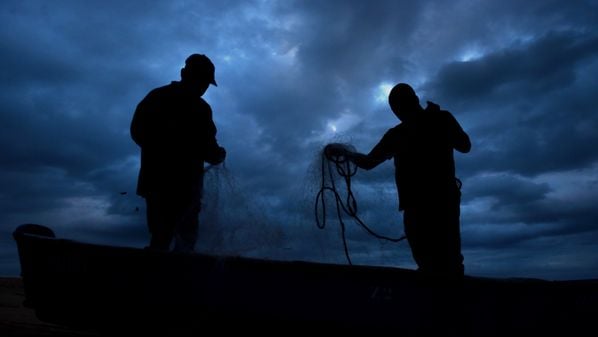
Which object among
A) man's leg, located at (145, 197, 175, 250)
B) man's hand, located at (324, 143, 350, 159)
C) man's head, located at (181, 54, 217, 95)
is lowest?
man's leg, located at (145, 197, 175, 250)

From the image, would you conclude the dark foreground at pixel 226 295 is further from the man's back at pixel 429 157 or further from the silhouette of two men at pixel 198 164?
the man's back at pixel 429 157

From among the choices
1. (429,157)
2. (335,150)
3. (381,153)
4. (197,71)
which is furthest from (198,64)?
(429,157)

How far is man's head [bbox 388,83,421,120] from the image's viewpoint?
17.2 ft

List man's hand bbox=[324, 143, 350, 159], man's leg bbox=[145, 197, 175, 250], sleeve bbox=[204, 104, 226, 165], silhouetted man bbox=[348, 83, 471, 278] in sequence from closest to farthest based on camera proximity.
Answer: silhouetted man bbox=[348, 83, 471, 278] → man's leg bbox=[145, 197, 175, 250] → sleeve bbox=[204, 104, 226, 165] → man's hand bbox=[324, 143, 350, 159]

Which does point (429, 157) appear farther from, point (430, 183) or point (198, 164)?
point (198, 164)

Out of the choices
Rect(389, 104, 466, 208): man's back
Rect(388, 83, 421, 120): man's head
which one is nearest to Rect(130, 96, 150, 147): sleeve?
Rect(388, 83, 421, 120): man's head

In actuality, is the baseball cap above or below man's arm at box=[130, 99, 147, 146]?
above

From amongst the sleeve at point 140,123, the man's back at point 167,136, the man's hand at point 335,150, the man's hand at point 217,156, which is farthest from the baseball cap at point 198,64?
the man's hand at point 335,150

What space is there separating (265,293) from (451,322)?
2185 mm

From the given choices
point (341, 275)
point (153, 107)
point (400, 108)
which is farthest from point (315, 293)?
point (153, 107)

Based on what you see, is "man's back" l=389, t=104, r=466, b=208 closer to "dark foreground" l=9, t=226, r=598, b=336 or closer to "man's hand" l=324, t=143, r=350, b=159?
"dark foreground" l=9, t=226, r=598, b=336

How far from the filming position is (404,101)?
5.27m

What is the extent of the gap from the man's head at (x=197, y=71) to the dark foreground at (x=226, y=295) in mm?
2059

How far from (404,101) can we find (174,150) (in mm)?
2824
